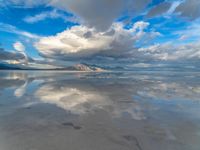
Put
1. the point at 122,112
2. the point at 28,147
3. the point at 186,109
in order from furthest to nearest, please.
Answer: the point at 186,109
the point at 122,112
the point at 28,147

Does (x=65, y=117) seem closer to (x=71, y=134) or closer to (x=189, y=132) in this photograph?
(x=71, y=134)

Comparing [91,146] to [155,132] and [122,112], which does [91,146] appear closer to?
[155,132]

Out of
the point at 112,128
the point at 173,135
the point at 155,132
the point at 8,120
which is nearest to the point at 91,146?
the point at 112,128

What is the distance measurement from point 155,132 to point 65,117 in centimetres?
449

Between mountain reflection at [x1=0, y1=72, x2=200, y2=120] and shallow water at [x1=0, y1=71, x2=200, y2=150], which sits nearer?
shallow water at [x1=0, y1=71, x2=200, y2=150]

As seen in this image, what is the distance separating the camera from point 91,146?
5531mm

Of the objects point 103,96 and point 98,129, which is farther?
point 103,96

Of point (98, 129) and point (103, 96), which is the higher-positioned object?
point (98, 129)

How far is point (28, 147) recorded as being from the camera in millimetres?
5309

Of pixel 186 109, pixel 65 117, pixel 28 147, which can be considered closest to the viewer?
pixel 28 147

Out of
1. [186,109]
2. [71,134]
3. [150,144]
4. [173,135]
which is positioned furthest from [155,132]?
[186,109]

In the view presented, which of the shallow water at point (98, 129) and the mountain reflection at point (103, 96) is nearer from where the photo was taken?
the shallow water at point (98, 129)

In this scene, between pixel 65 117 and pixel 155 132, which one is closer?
pixel 155 132

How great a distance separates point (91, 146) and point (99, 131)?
4.61 feet
